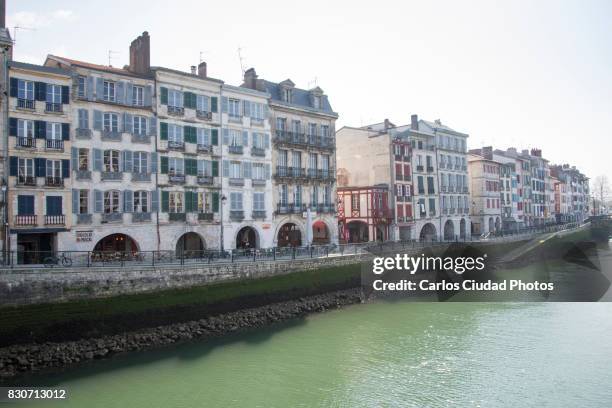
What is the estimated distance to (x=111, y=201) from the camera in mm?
29078

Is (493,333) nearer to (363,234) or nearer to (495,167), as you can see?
(363,234)

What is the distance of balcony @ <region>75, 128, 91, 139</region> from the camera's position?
27938mm

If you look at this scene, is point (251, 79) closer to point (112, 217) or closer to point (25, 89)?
point (112, 217)

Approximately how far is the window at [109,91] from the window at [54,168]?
497 cm

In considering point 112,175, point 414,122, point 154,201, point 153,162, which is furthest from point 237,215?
point 414,122

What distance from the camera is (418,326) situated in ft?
86.9

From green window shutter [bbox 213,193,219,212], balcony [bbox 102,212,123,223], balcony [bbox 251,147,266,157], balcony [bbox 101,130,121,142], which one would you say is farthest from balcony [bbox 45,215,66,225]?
balcony [bbox 251,147,266,157]

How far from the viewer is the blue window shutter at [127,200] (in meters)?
29.6

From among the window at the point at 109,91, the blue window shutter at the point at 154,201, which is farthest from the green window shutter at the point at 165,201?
the window at the point at 109,91

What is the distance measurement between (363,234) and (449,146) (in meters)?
18.1

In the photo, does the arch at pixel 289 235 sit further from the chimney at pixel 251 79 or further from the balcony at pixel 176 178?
the chimney at pixel 251 79

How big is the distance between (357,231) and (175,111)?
83.7 ft

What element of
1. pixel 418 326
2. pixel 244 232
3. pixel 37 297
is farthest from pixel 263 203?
pixel 37 297

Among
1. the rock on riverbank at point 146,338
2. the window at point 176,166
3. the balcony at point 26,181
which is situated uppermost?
the window at point 176,166
